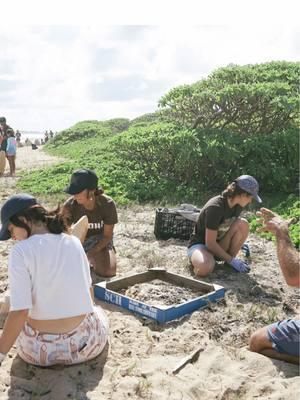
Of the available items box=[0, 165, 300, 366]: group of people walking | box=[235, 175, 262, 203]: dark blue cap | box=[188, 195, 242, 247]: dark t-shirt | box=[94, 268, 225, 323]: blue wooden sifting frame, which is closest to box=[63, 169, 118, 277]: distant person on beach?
box=[94, 268, 225, 323]: blue wooden sifting frame

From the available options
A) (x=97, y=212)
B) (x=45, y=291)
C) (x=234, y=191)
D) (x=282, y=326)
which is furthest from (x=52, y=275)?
(x=234, y=191)

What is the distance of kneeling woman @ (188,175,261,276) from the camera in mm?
4895

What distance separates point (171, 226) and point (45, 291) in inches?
149

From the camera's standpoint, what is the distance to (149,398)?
9.44 feet

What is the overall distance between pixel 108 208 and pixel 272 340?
7.05ft

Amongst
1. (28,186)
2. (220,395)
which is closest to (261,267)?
(220,395)

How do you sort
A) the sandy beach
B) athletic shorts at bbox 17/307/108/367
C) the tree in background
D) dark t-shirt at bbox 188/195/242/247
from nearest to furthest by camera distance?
the sandy beach → athletic shorts at bbox 17/307/108/367 → dark t-shirt at bbox 188/195/242/247 → the tree in background

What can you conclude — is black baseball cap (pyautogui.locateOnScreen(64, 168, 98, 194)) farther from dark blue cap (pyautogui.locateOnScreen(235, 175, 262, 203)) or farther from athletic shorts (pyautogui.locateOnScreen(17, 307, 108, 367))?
athletic shorts (pyautogui.locateOnScreen(17, 307, 108, 367))

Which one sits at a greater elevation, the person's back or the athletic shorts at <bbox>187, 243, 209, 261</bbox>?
the person's back

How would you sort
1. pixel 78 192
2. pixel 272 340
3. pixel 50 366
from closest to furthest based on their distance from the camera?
pixel 50 366, pixel 272 340, pixel 78 192

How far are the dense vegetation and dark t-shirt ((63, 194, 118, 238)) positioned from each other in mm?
4210

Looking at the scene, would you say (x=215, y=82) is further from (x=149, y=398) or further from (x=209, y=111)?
(x=149, y=398)

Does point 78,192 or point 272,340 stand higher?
point 78,192

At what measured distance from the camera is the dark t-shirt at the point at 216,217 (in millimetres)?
4965
